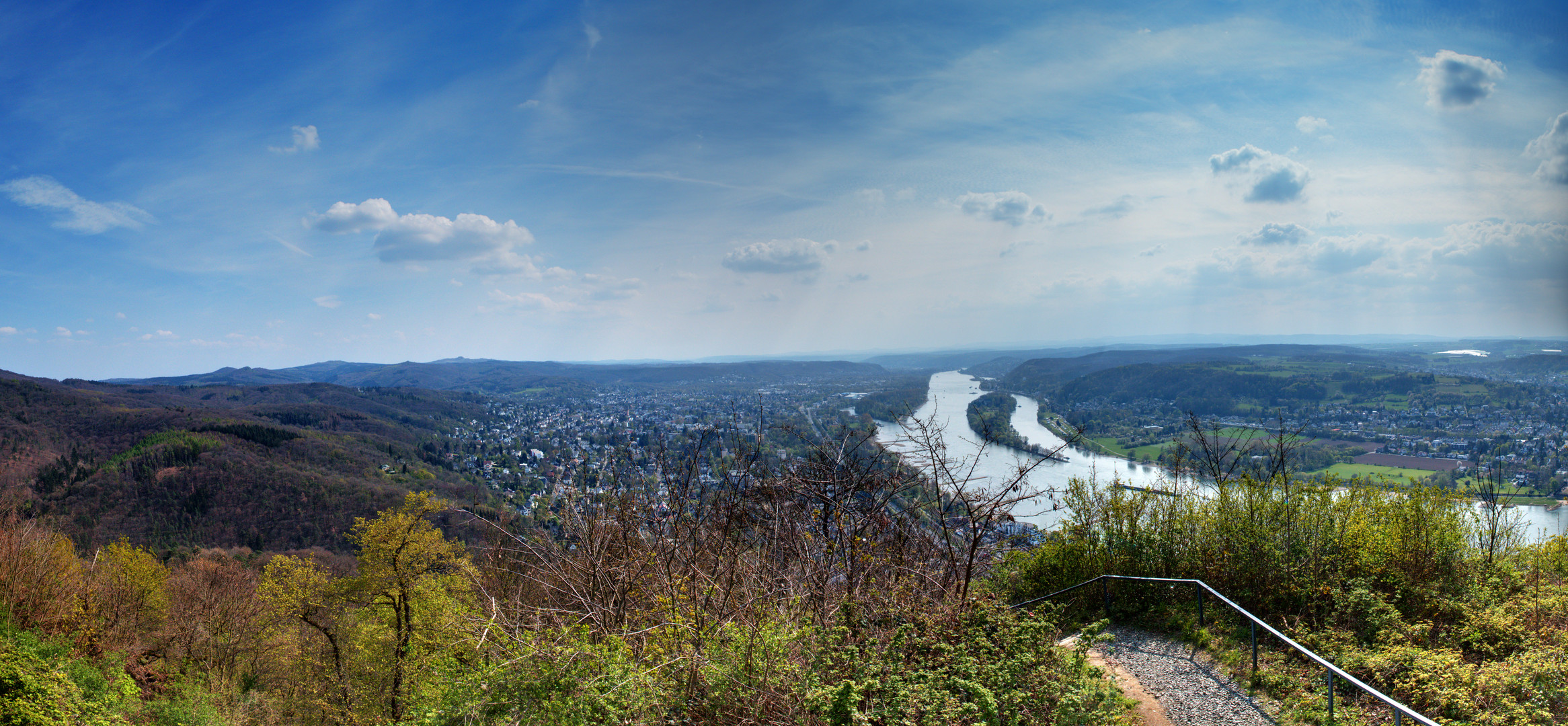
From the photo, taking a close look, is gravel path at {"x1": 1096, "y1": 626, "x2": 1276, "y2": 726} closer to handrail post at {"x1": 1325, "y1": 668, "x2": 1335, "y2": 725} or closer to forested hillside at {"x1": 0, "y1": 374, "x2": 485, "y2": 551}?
handrail post at {"x1": 1325, "y1": 668, "x2": 1335, "y2": 725}

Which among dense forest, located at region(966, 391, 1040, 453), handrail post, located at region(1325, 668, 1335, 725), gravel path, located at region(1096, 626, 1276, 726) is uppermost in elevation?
handrail post, located at region(1325, 668, 1335, 725)

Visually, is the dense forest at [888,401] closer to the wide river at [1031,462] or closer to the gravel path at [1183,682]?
the wide river at [1031,462]

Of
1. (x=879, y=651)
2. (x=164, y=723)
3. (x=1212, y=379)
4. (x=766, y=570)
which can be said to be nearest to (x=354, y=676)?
(x=164, y=723)

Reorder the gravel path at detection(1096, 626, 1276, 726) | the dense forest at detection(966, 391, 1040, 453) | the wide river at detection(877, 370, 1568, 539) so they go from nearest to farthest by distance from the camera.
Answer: the gravel path at detection(1096, 626, 1276, 726) → the wide river at detection(877, 370, 1568, 539) → the dense forest at detection(966, 391, 1040, 453)

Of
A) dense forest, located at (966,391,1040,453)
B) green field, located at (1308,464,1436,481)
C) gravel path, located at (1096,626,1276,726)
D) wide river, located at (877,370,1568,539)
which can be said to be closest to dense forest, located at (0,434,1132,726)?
gravel path, located at (1096,626,1276,726)

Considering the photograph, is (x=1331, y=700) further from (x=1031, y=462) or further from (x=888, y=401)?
(x=888, y=401)

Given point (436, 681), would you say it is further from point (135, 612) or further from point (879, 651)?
point (135, 612)
